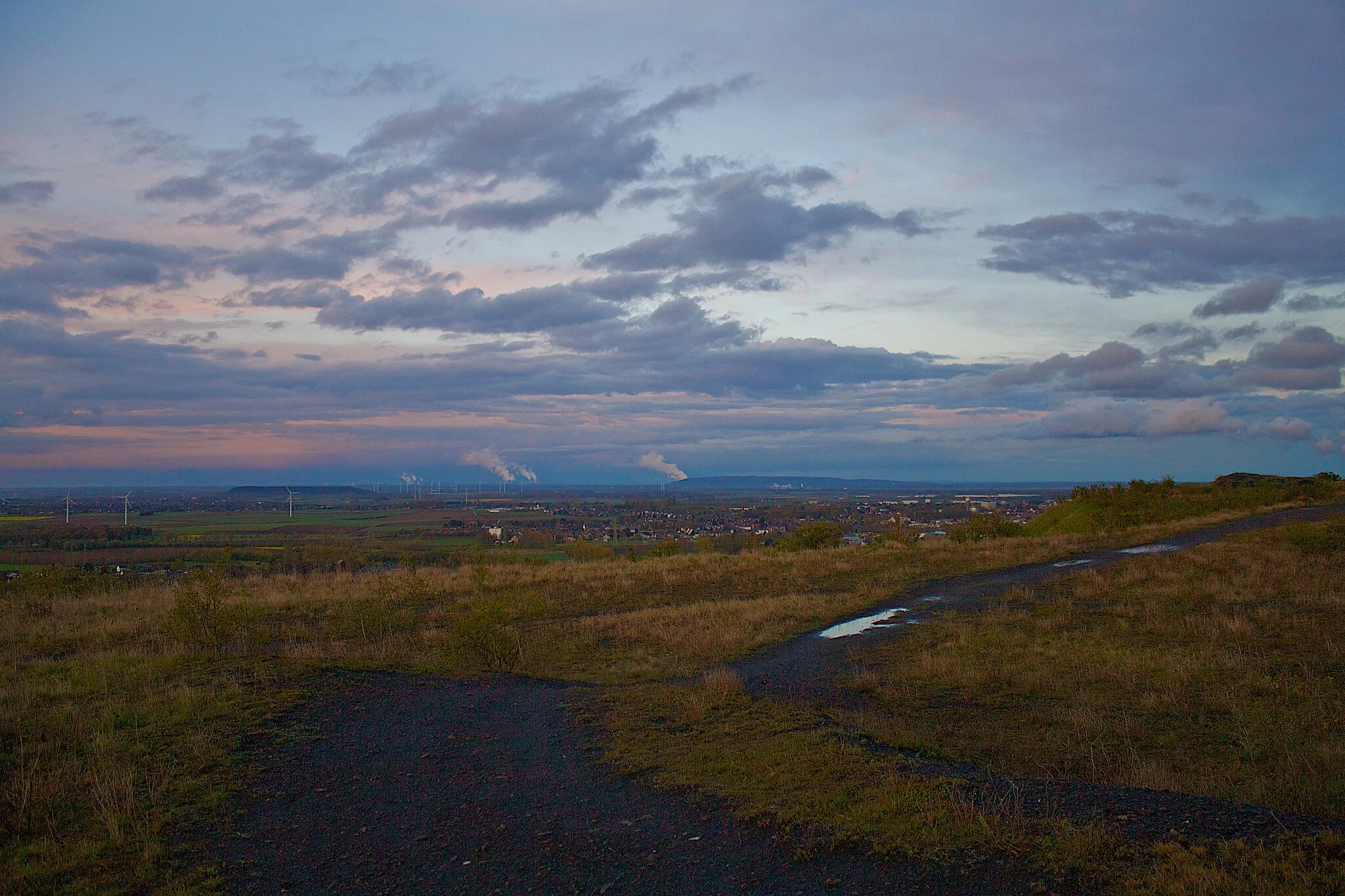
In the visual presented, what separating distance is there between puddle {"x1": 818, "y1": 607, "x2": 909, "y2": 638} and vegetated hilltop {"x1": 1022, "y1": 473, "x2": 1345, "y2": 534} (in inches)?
978

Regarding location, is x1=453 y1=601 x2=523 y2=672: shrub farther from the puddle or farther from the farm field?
the puddle

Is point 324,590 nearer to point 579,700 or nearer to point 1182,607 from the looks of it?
point 579,700

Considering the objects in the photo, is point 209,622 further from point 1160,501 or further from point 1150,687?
point 1160,501

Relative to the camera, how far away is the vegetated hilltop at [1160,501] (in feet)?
131

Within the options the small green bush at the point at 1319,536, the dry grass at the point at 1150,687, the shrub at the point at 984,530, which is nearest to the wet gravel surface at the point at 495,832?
the dry grass at the point at 1150,687

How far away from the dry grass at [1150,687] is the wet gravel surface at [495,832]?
3.28 metres

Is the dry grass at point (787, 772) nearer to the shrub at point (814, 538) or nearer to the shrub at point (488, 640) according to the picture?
the shrub at point (488, 640)

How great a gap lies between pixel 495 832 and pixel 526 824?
0.27 metres

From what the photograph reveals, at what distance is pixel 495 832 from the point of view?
607 cm

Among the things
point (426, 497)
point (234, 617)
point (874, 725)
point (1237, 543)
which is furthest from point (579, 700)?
point (426, 497)

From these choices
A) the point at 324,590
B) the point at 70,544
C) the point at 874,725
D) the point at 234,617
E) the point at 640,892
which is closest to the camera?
the point at 640,892

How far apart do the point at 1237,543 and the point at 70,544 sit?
55903 millimetres

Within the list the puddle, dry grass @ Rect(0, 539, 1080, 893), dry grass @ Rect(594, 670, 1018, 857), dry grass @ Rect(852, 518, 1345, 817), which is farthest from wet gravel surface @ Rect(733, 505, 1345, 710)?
dry grass @ Rect(594, 670, 1018, 857)

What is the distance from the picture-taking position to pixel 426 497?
520ft
